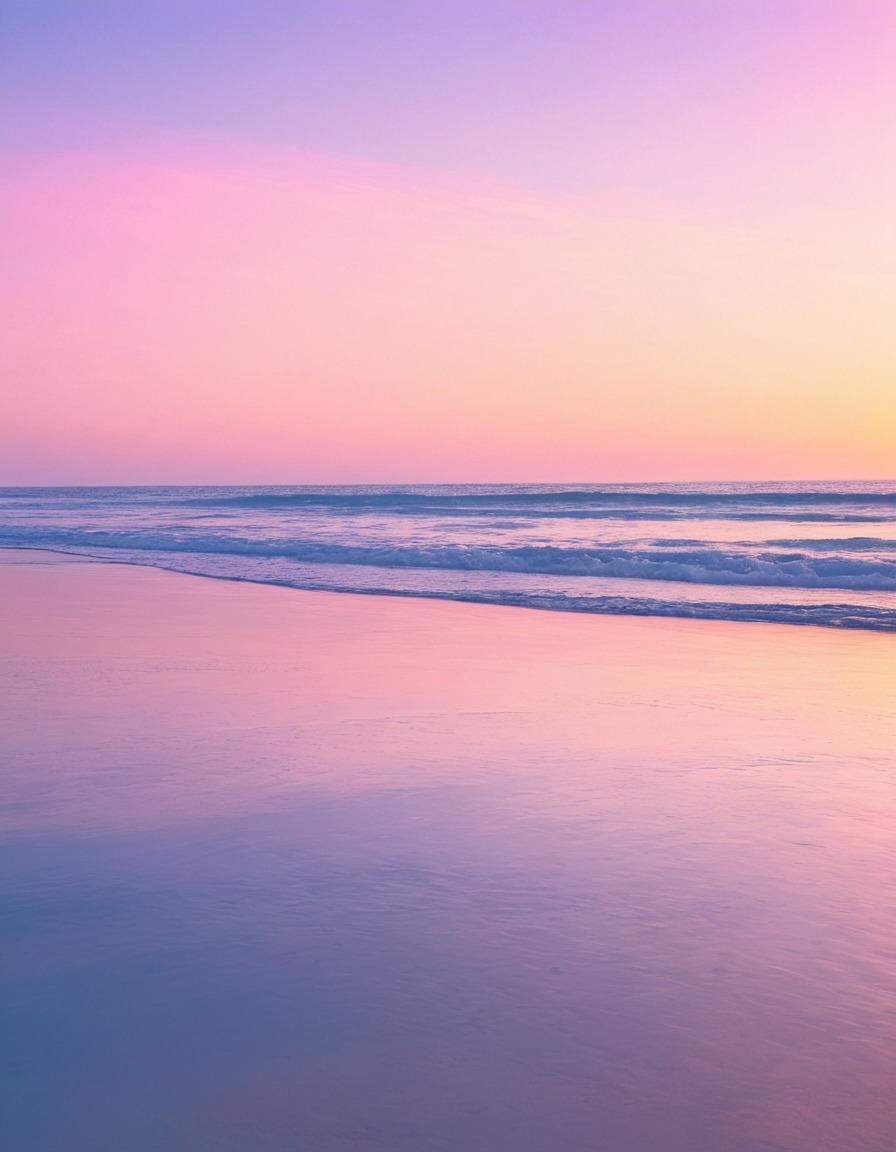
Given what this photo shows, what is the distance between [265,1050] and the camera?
2.38 m

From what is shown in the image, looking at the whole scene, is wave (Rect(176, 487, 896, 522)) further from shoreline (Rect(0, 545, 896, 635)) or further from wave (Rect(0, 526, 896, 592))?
shoreline (Rect(0, 545, 896, 635))

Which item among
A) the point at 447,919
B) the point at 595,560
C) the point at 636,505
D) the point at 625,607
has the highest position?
the point at 636,505

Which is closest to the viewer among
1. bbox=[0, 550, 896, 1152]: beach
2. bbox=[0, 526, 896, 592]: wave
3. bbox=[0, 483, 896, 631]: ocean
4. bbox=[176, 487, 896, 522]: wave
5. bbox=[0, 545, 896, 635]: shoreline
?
bbox=[0, 550, 896, 1152]: beach

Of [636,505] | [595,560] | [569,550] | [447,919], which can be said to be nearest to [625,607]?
[595,560]

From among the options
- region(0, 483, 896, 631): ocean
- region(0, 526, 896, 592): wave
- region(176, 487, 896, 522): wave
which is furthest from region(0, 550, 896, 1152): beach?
region(176, 487, 896, 522): wave

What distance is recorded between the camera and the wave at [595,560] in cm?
1477

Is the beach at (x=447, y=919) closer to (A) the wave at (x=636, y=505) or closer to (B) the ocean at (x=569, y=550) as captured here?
(B) the ocean at (x=569, y=550)

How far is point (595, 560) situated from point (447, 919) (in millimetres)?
14626

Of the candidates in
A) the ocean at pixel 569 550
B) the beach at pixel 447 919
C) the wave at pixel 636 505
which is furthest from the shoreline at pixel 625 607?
the wave at pixel 636 505

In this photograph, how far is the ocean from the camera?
41.8ft

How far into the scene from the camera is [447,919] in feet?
10.1

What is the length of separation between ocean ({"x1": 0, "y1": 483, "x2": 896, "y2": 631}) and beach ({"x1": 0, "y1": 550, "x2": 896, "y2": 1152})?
614 cm

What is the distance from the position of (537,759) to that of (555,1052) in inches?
102

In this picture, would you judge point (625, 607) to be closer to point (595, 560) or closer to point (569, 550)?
point (595, 560)
